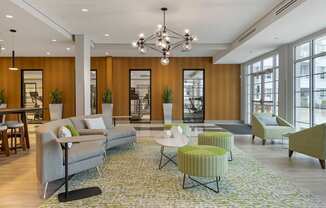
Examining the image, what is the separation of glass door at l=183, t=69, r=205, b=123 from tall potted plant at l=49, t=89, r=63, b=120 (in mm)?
6284

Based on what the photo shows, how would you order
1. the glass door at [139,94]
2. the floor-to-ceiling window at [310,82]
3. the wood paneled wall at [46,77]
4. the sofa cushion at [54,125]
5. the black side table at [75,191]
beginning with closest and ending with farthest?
the black side table at [75,191] < the sofa cushion at [54,125] < the floor-to-ceiling window at [310,82] < the wood paneled wall at [46,77] < the glass door at [139,94]

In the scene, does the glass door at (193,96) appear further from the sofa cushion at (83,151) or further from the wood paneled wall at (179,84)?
the sofa cushion at (83,151)

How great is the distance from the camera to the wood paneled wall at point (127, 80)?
12.7 metres

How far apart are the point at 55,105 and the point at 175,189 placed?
1017cm

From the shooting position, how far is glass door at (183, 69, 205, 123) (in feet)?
42.7

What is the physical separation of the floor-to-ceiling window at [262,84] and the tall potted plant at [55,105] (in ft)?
30.5

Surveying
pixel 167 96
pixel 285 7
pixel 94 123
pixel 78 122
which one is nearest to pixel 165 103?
pixel 167 96

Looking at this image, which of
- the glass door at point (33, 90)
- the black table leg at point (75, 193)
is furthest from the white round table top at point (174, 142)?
the glass door at point (33, 90)

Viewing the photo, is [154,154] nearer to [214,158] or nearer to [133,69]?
[214,158]

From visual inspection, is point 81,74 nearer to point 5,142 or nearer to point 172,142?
point 5,142

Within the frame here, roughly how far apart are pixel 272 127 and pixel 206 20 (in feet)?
11.3

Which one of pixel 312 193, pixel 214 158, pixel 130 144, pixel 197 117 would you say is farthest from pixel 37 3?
pixel 197 117

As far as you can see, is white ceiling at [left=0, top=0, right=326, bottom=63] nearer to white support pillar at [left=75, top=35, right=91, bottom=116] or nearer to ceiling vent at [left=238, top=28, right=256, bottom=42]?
ceiling vent at [left=238, top=28, right=256, bottom=42]

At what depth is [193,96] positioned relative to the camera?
13.1 m
